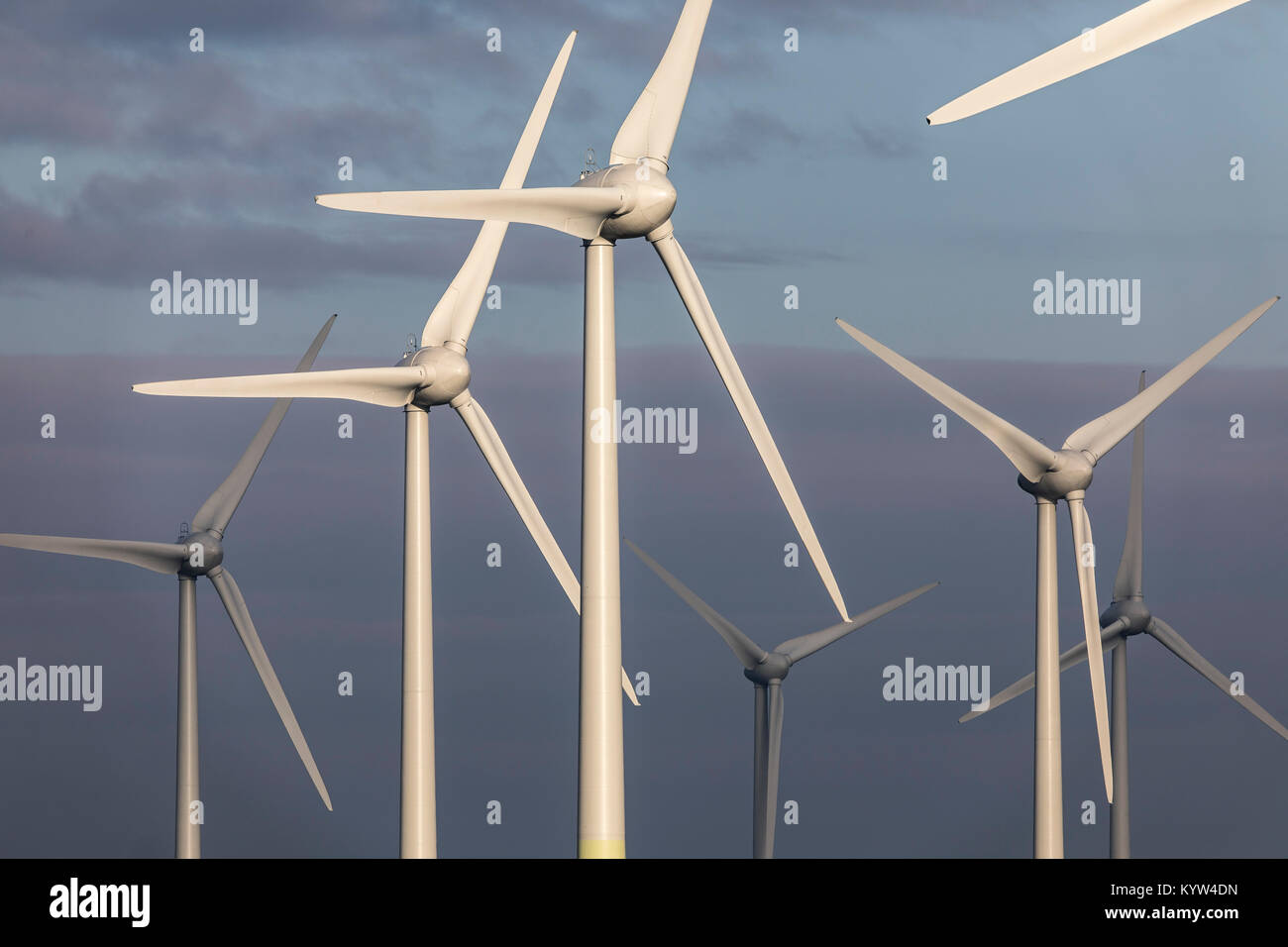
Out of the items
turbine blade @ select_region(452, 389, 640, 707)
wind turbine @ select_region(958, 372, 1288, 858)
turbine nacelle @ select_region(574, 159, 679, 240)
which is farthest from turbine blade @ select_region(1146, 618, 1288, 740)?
turbine nacelle @ select_region(574, 159, 679, 240)

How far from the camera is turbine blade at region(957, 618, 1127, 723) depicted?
56.6m

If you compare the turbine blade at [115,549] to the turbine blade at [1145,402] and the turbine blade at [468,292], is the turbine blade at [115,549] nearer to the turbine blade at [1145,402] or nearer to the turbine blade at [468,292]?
the turbine blade at [468,292]

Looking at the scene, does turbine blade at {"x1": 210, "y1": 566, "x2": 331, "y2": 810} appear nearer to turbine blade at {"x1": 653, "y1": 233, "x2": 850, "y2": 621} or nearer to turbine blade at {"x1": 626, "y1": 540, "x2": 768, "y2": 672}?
turbine blade at {"x1": 626, "y1": 540, "x2": 768, "y2": 672}

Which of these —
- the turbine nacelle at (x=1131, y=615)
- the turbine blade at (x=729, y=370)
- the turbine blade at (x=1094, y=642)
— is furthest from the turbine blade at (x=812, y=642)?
the turbine blade at (x=729, y=370)

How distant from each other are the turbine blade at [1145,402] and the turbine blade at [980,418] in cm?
150

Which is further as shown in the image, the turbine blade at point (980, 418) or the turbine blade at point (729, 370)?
the turbine blade at point (980, 418)

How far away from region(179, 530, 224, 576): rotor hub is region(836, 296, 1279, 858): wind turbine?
65.4 ft

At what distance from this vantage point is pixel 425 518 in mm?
41219

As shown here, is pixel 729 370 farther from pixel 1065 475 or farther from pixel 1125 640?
pixel 1125 640

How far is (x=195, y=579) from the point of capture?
52.2 metres

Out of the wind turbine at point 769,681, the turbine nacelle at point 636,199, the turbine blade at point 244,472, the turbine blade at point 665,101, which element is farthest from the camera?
the wind turbine at point 769,681

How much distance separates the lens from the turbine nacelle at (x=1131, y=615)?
6288 centimetres
